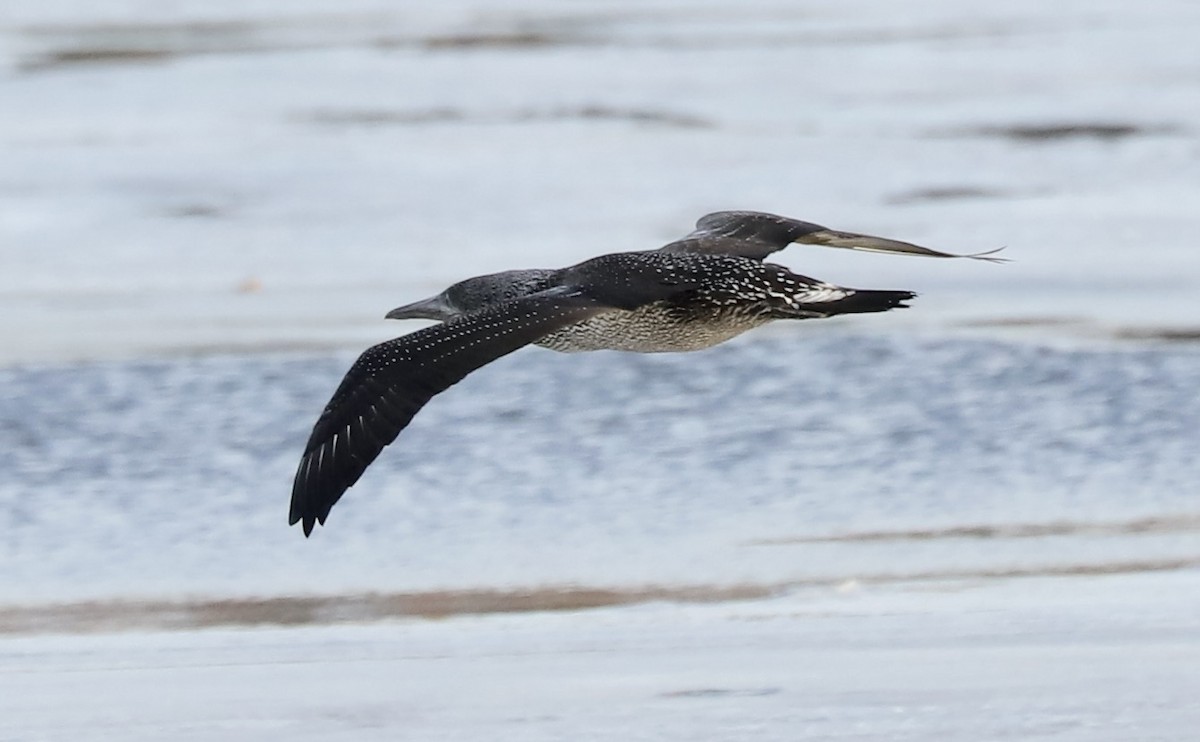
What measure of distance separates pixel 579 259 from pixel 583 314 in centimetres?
390

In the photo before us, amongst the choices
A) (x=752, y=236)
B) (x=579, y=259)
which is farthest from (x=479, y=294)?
(x=579, y=259)

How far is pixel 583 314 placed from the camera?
5312 millimetres

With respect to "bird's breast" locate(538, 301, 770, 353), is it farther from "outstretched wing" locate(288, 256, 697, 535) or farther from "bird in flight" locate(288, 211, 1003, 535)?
"outstretched wing" locate(288, 256, 697, 535)

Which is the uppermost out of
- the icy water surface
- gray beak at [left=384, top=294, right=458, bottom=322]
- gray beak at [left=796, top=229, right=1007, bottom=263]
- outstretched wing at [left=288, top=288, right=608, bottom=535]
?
gray beak at [left=796, top=229, right=1007, bottom=263]

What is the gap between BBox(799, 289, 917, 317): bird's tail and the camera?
204 inches

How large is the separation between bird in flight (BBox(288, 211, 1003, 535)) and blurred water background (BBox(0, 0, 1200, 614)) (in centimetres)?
79

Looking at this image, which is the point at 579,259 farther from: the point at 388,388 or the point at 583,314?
the point at 388,388

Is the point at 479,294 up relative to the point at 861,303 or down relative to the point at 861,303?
up

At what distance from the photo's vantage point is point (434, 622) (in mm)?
5910

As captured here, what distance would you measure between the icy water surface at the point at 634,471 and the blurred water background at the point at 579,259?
17 mm

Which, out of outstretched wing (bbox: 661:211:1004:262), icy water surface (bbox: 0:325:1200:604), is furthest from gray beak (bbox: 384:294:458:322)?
icy water surface (bbox: 0:325:1200:604)

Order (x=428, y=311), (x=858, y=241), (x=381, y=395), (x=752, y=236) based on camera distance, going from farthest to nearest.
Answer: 1. (x=752, y=236)
2. (x=428, y=311)
3. (x=858, y=241)
4. (x=381, y=395)

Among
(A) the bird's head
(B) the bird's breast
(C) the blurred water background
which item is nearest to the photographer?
(B) the bird's breast

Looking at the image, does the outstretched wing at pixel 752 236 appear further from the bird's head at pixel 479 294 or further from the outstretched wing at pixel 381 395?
the outstretched wing at pixel 381 395
